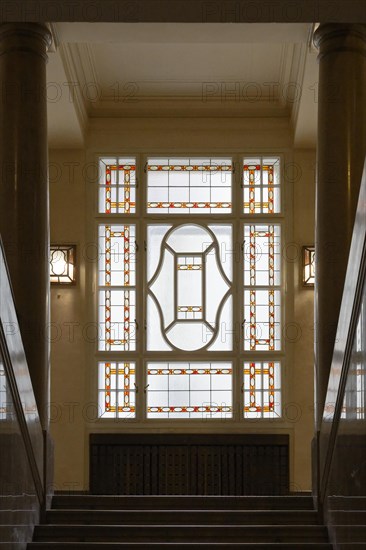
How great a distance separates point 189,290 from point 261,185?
5.10ft

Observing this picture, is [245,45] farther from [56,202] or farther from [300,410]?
[300,410]

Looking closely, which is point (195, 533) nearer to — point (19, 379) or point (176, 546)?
point (176, 546)

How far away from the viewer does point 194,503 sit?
707 centimetres

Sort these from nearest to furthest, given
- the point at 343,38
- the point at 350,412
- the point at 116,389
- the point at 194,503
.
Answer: the point at 350,412 → the point at 194,503 → the point at 343,38 → the point at 116,389

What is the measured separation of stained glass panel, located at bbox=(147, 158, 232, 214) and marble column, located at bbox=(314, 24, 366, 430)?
12.7 feet

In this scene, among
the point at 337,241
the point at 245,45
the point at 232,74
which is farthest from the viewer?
the point at 232,74

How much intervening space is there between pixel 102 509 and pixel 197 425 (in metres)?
4.51

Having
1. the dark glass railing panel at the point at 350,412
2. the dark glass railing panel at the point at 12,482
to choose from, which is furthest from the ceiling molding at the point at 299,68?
the dark glass railing panel at the point at 12,482

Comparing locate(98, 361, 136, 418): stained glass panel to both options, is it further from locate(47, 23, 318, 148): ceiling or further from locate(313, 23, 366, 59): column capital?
locate(313, 23, 366, 59): column capital

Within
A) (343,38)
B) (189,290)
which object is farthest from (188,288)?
(343,38)

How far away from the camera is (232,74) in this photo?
1149 centimetres

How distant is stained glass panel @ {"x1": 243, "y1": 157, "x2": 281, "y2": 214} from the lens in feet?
39.4

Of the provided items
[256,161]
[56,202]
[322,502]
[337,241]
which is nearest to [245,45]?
[256,161]

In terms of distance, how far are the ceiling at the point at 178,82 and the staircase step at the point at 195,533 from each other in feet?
16.2
